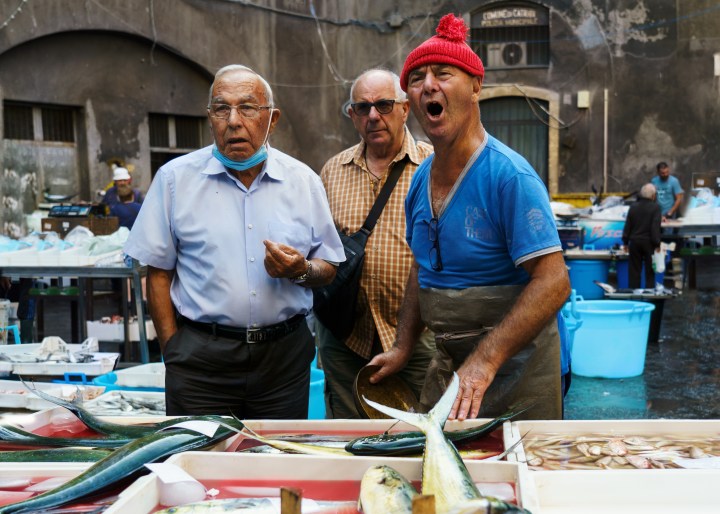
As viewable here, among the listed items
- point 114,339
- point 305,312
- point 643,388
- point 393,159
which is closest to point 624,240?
point 643,388

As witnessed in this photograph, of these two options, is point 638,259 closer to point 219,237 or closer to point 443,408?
point 219,237

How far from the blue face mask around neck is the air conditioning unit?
1930 centimetres

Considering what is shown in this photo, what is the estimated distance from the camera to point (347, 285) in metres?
3.88

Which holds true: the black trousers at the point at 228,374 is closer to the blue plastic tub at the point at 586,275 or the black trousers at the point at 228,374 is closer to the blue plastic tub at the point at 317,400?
the blue plastic tub at the point at 317,400

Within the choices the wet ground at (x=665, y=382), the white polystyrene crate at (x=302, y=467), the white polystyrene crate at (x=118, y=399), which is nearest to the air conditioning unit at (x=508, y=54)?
the wet ground at (x=665, y=382)

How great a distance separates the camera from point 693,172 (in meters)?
20.5

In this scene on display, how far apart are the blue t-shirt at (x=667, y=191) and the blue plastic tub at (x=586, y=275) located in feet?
20.7

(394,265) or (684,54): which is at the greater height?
(684,54)

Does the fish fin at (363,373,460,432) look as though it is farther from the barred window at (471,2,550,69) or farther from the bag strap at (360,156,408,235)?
the barred window at (471,2,550,69)

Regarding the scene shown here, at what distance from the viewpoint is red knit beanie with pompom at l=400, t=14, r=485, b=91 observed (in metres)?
2.56

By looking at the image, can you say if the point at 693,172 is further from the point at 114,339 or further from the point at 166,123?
the point at 114,339

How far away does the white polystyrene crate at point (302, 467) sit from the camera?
191 centimetres

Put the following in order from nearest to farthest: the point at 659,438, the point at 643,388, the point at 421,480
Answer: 1. the point at 421,480
2. the point at 659,438
3. the point at 643,388

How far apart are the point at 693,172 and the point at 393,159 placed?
1847cm
